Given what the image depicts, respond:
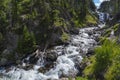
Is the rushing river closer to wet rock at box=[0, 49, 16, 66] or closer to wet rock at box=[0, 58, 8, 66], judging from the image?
wet rock at box=[0, 58, 8, 66]

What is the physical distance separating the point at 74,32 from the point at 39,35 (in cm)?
1648

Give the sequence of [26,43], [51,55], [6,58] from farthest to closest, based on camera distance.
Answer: [26,43] < [6,58] < [51,55]

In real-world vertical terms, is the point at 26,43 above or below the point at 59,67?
above

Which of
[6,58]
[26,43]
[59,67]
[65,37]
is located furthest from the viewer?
[65,37]

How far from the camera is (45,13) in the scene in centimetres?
9694

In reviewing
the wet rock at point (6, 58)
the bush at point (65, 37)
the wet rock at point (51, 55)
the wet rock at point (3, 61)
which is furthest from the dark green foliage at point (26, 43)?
the bush at point (65, 37)

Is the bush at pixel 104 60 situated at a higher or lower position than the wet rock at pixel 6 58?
higher

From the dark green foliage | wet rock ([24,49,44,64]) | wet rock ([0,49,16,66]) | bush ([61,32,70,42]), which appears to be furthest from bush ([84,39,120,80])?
bush ([61,32,70,42])

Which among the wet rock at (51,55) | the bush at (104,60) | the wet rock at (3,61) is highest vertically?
the bush at (104,60)

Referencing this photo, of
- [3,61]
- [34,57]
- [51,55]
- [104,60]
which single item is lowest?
[3,61]

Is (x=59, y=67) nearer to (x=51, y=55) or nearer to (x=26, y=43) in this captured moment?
(x=51, y=55)

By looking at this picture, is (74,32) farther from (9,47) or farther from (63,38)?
(9,47)

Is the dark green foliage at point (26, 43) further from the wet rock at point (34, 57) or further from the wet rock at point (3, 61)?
the wet rock at point (3, 61)

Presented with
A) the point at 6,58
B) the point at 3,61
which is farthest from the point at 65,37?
the point at 3,61
